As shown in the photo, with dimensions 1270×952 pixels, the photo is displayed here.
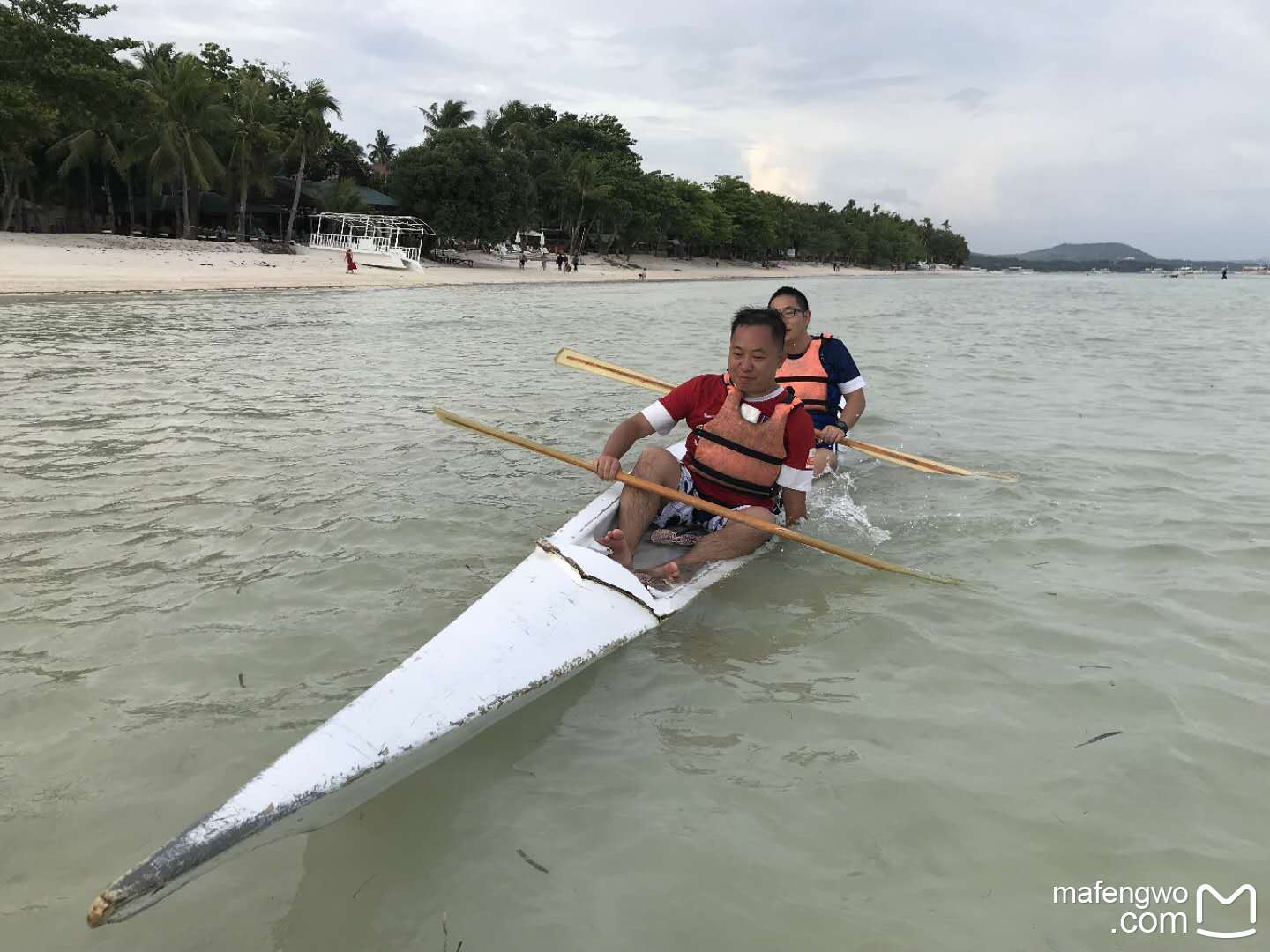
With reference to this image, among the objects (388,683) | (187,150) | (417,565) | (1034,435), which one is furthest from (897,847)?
(187,150)

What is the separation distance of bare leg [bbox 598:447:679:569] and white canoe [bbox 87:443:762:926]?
0.85 ft

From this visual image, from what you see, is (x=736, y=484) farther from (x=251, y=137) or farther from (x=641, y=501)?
(x=251, y=137)

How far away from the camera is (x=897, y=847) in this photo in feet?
8.95

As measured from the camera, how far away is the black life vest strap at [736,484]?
4.89 meters

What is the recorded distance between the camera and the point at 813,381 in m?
7.14

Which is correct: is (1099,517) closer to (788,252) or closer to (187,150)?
(187,150)

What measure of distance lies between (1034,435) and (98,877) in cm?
896

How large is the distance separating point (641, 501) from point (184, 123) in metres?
39.6

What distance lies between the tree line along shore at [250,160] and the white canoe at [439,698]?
3261 cm

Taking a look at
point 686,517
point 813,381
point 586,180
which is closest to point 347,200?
point 586,180

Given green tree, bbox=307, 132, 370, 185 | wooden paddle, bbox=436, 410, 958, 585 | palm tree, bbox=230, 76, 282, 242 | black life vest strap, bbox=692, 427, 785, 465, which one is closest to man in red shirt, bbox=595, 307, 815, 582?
black life vest strap, bbox=692, 427, 785, 465

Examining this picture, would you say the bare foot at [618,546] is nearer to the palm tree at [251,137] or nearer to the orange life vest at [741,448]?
the orange life vest at [741,448]

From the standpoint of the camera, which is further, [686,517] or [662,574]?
[686,517]

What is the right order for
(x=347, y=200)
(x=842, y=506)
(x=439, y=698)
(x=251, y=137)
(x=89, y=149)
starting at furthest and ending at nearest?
1. (x=347, y=200)
2. (x=251, y=137)
3. (x=89, y=149)
4. (x=842, y=506)
5. (x=439, y=698)
